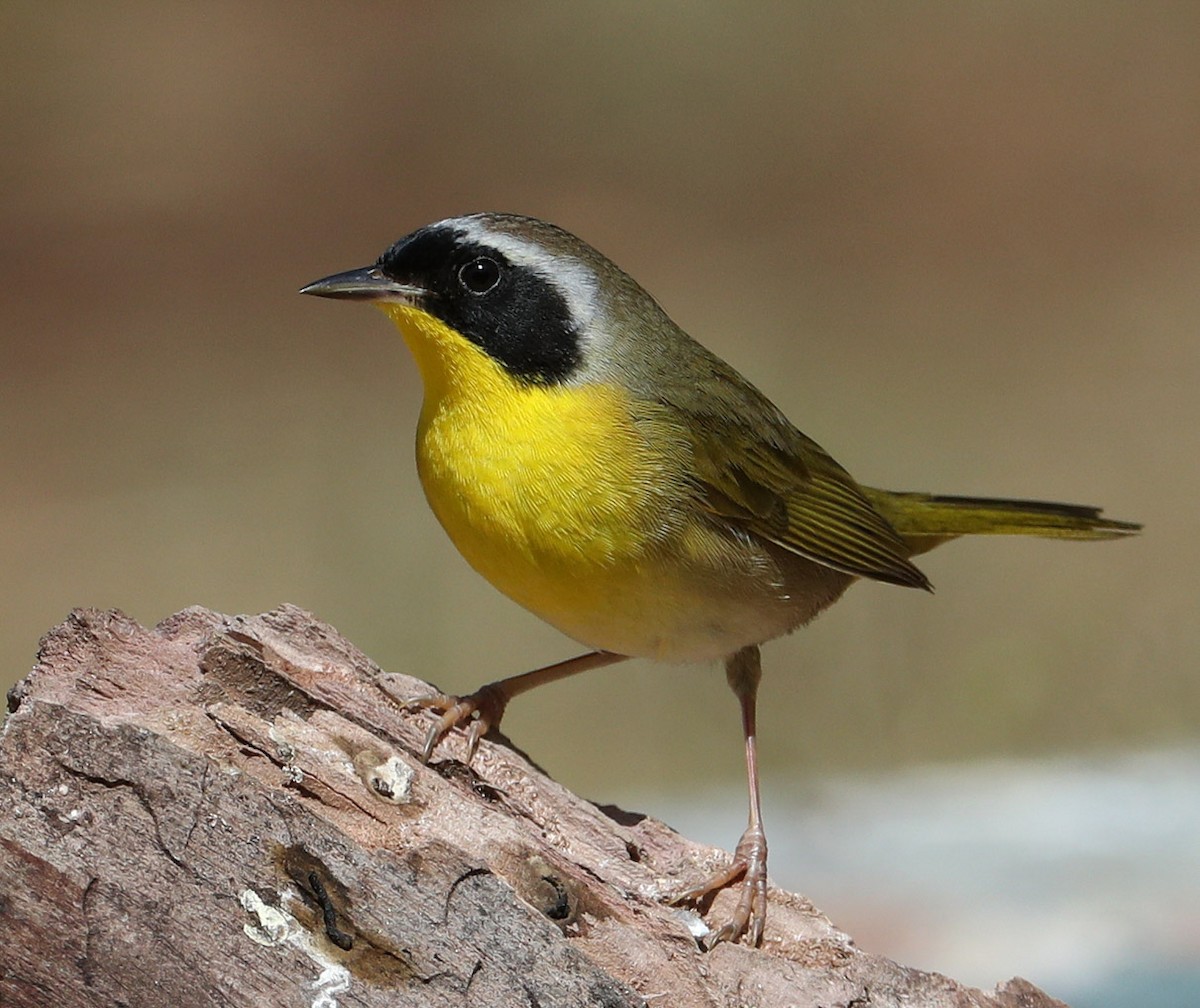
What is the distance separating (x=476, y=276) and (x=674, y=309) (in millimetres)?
6774

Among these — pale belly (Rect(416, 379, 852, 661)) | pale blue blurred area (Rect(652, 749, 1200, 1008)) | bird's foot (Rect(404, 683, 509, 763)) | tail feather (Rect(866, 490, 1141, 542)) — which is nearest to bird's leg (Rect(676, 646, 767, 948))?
pale belly (Rect(416, 379, 852, 661))

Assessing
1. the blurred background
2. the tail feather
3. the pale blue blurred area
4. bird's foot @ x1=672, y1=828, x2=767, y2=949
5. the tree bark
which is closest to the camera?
the tree bark

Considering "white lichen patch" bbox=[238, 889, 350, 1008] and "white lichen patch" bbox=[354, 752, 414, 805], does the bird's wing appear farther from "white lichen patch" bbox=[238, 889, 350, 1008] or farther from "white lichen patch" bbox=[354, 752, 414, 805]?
"white lichen patch" bbox=[238, 889, 350, 1008]

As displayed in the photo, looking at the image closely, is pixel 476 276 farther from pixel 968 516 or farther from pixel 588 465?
pixel 968 516

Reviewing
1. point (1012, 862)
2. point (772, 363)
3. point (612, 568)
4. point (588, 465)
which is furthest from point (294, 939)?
point (772, 363)

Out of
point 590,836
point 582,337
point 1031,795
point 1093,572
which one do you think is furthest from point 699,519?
point 1093,572

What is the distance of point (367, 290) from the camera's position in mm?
4184

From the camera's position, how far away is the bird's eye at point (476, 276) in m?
4.20

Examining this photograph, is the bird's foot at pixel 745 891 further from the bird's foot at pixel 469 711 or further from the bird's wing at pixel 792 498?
the bird's wing at pixel 792 498

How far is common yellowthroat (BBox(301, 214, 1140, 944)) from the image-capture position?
13.1 feet

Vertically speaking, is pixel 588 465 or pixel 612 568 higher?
pixel 588 465

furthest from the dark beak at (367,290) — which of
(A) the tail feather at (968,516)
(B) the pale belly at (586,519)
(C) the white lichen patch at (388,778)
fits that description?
(A) the tail feather at (968,516)

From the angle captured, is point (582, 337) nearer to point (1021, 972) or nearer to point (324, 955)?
point (324, 955)

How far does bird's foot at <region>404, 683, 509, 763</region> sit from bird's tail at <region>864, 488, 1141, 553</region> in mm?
1592
